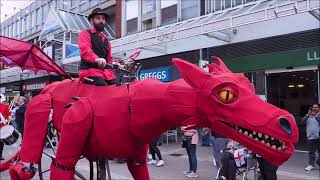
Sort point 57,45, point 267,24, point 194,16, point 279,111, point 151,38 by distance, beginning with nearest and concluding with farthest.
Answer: point 279,111
point 267,24
point 151,38
point 194,16
point 57,45

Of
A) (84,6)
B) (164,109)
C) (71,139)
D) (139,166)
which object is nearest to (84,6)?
(84,6)

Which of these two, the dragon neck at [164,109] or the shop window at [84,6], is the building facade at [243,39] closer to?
the shop window at [84,6]

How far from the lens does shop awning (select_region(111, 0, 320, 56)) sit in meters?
10.7

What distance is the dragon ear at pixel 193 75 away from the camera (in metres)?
2.96

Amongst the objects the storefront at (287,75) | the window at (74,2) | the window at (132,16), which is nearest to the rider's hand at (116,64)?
the storefront at (287,75)

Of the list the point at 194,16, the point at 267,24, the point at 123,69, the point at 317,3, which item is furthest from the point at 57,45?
the point at 123,69

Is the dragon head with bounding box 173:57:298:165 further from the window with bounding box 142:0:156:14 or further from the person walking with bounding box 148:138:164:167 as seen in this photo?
the window with bounding box 142:0:156:14

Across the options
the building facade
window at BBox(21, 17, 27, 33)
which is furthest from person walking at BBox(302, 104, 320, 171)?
window at BBox(21, 17, 27, 33)

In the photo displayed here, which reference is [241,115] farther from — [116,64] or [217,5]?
[217,5]

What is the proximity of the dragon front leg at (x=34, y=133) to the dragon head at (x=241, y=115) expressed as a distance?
1.80 meters

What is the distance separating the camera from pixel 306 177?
8.95 m

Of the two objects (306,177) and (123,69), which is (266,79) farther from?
(123,69)

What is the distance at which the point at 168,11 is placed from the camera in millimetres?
18859

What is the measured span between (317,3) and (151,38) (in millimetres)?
7105
